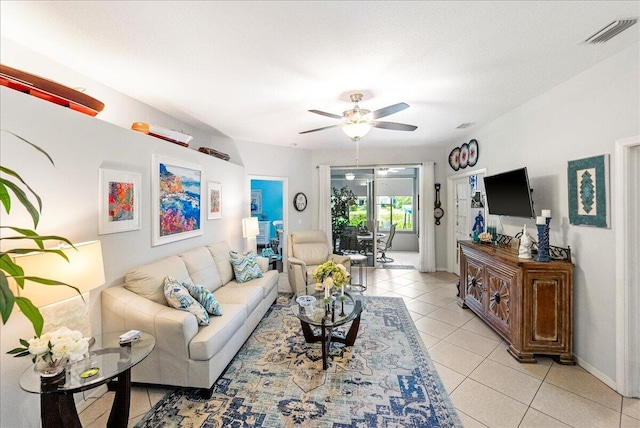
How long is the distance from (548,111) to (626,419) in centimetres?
279

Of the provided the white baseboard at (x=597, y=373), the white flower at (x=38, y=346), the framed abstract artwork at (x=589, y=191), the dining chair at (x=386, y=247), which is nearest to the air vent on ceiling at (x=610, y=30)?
the framed abstract artwork at (x=589, y=191)

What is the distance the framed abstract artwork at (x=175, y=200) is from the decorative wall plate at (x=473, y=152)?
440cm

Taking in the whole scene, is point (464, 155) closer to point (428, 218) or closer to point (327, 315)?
point (428, 218)

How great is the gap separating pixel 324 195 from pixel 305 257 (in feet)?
5.93

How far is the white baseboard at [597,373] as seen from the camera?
7.40 feet

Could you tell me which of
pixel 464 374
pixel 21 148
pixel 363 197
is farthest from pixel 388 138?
pixel 21 148

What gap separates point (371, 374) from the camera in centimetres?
245

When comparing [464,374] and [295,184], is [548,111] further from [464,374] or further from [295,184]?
[295,184]

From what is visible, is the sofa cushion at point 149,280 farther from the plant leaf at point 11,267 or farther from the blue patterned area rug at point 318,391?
the plant leaf at point 11,267

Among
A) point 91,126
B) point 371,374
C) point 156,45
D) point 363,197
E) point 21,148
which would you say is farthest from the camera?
point 363,197

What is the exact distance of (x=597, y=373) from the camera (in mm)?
2391

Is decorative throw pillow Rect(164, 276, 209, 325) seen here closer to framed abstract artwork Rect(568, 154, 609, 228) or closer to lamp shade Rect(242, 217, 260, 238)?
lamp shade Rect(242, 217, 260, 238)

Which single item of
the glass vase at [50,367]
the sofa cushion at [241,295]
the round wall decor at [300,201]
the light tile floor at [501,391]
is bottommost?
the light tile floor at [501,391]

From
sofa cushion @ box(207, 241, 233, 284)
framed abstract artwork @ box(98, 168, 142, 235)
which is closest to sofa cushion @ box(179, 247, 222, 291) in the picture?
sofa cushion @ box(207, 241, 233, 284)
